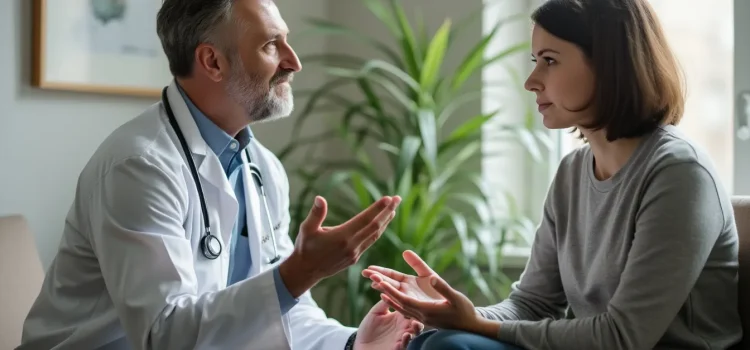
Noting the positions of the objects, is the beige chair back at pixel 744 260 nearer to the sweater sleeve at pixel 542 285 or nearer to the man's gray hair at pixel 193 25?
the sweater sleeve at pixel 542 285

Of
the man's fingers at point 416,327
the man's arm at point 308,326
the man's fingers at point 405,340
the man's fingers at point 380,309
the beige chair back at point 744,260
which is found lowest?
the man's arm at point 308,326

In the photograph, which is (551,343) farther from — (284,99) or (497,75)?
(497,75)

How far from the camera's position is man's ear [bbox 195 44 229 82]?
6.57ft

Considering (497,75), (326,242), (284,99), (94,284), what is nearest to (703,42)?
(497,75)

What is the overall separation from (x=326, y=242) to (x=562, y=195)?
0.54m

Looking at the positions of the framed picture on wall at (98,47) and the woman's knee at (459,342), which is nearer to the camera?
the woman's knee at (459,342)

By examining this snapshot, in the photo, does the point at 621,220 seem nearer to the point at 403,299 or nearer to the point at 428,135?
the point at 403,299

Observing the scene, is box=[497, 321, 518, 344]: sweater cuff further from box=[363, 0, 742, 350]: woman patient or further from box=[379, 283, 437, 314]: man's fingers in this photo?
box=[379, 283, 437, 314]: man's fingers

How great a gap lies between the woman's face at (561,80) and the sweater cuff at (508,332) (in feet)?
1.28

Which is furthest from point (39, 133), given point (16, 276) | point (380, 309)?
point (380, 309)

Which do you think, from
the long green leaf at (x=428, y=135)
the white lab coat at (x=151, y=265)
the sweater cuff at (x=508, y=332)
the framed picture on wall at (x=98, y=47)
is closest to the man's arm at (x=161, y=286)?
the white lab coat at (x=151, y=265)

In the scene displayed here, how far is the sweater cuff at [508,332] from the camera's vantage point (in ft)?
5.49

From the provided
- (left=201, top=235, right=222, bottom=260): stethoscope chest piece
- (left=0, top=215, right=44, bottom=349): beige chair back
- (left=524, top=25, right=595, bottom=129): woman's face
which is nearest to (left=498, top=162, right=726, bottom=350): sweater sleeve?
(left=524, top=25, right=595, bottom=129): woman's face

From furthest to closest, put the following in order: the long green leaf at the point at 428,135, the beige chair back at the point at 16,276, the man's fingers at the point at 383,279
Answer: the long green leaf at the point at 428,135 → the beige chair back at the point at 16,276 → the man's fingers at the point at 383,279
